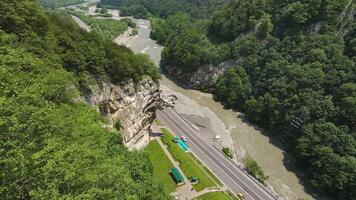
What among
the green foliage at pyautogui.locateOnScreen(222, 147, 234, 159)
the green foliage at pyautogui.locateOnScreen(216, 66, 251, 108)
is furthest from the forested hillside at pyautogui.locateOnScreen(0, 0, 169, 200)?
the green foliage at pyautogui.locateOnScreen(216, 66, 251, 108)

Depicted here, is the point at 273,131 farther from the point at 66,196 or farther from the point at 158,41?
the point at 158,41

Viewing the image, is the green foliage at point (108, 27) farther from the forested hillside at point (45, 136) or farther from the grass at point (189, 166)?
the forested hillside at point (45, 136)

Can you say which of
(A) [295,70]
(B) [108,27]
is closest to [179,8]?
(B) [108,27]

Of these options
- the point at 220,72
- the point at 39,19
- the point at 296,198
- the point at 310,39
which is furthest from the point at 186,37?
the point at 39,19

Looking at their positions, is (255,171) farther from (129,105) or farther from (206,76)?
(206,76)

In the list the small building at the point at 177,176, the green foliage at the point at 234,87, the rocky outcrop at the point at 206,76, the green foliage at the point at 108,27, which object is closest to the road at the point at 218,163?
the small building at the point at 177,176

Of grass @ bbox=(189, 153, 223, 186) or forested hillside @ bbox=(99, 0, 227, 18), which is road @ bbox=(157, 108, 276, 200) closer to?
grass @ bbox=(189, 153, 223, 186)
